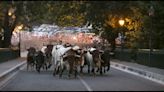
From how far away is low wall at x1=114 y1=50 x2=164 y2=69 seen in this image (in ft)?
141

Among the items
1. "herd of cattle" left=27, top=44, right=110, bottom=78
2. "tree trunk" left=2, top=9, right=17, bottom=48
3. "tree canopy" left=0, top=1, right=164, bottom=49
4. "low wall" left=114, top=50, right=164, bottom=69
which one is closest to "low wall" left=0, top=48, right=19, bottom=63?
"tree trunk" left=2, top=9, right=17, bottom=48

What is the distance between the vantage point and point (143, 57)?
4900 cm

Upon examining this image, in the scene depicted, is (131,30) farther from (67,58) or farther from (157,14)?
(67,58)

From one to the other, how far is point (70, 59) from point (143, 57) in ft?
55.7

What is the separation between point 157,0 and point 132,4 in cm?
97

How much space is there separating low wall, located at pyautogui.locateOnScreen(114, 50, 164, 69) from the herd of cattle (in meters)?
5.54

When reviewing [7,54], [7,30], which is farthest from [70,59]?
[7,30]

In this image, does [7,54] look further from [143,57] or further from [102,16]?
[102,16]

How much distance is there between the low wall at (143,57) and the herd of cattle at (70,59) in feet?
18.2

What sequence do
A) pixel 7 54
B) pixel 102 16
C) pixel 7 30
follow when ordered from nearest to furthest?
pixel 102 16 → pixel 7 54 → pixel 7 30

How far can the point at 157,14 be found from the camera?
4638cm

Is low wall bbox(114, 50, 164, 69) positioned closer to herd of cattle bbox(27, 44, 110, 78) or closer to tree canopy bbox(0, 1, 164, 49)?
tree canopy bbox(0, 1, 164, 49)

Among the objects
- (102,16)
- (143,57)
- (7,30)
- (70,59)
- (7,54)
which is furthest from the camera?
(7,30)

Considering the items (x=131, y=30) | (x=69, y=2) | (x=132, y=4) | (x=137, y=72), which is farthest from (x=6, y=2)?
(x=131, y=30)
